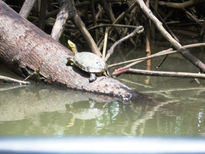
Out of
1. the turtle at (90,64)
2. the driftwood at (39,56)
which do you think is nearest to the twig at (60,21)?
the driftwood at (39,56)

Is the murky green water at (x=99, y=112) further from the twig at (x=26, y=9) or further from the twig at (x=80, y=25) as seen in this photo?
the twig at (x=26, y=9)

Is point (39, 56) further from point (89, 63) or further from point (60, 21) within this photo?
point (60, 21)

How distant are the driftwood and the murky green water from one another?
130 millimetres

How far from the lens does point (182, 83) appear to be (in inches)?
143

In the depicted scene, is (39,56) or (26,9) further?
(26,9)

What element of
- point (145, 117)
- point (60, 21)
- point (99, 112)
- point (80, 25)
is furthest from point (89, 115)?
point (80, 25)

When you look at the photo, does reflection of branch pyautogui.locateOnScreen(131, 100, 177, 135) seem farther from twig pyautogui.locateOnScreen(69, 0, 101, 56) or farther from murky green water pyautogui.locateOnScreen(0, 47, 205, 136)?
twig pyautogui.locateOnScreen(69, 0, 101, 56)

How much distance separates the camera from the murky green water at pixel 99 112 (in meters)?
1.86

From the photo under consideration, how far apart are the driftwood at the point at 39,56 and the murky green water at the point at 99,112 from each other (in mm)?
130

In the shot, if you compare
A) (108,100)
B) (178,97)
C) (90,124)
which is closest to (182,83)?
(178,97)

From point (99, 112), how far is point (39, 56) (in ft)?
4.14

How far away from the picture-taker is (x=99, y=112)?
2.33 m

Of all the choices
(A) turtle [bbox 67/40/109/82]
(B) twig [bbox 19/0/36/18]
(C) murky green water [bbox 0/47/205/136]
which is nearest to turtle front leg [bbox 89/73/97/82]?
(A) turtle [bbox 67/40/109/82]

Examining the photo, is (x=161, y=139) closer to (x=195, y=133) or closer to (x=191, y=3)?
(x=195, y=133)
